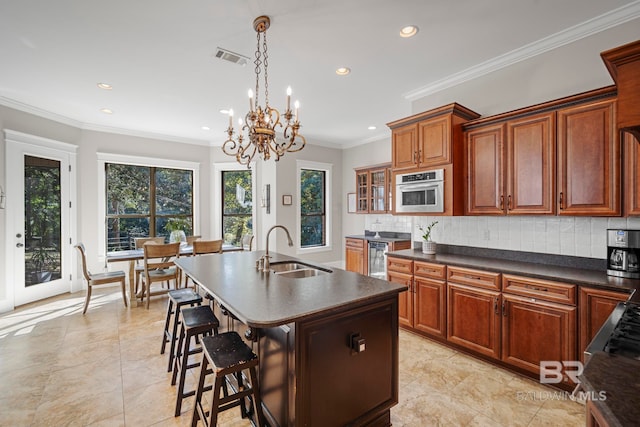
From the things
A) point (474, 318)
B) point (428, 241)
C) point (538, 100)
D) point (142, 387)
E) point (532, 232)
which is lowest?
point (142, 387)

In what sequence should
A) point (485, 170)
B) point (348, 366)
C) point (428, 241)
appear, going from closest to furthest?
point (348, 366) < point (485, 170) < point (428, 241)

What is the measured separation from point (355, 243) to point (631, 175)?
13.2ft

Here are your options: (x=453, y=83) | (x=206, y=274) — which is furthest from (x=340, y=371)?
(x=453, y=83)

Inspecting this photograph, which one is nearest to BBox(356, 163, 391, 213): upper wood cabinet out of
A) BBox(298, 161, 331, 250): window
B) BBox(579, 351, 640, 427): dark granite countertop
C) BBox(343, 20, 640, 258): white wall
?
BBox(298, 161, 331, 250): window

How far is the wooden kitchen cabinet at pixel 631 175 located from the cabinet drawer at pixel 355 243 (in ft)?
12.4

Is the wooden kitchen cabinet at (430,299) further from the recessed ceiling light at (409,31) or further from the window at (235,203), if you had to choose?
the window at (235,203)

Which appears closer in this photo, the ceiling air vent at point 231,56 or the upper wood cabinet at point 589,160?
the upper wood cabinet at point 589,160

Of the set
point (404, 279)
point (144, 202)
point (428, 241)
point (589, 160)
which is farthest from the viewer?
point (144, 202)

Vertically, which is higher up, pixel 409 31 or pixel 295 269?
pixel 409 31

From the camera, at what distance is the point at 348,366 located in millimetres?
1744

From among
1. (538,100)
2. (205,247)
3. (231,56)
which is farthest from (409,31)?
(205,247)

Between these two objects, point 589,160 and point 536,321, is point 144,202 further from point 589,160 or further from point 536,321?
point 589,160

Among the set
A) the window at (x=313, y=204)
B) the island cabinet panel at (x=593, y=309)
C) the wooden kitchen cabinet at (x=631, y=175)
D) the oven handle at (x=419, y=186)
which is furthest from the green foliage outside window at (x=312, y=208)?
the wooden kitchen cabinet at (x=631, y=175)

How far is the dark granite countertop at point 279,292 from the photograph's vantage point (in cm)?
145
